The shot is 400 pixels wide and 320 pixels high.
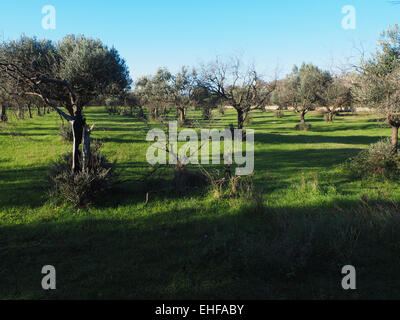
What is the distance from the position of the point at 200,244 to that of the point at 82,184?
4305 mm

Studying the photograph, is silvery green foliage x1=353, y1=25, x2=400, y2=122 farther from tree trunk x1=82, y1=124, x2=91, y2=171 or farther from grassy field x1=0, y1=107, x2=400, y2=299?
tree trunk x1=82, y1=124, x2=91, y2=171

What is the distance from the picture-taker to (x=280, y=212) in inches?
260

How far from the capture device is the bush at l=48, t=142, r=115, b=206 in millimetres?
7711

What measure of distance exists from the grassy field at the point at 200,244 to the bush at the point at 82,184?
1.14 ft

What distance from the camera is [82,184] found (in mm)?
7711

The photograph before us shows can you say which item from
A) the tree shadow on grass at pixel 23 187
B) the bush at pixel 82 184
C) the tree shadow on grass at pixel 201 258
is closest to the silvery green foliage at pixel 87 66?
the tree shadow on grass at pixel 23 187

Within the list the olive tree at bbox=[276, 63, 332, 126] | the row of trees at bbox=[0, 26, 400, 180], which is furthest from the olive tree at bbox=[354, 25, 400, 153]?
the olive tree at bbox=[276, 63, 332, 126]

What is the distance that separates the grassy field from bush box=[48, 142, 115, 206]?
0.35 metres

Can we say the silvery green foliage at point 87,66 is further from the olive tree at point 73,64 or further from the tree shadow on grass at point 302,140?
the tree shadow on grass at point 302,140

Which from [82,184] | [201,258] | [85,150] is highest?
[85,150]

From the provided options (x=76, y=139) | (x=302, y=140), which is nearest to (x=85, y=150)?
(x=76, y=139)

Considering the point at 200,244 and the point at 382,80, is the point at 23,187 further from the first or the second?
the point at 382,80

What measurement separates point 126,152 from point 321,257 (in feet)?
42.0
